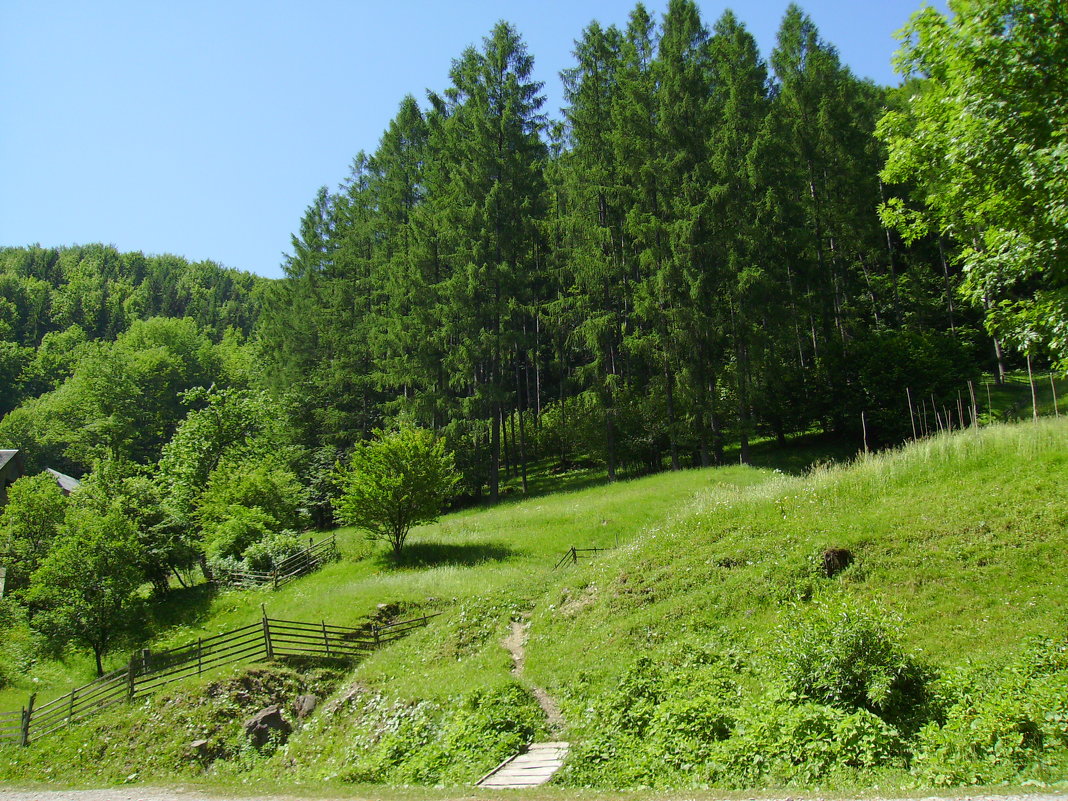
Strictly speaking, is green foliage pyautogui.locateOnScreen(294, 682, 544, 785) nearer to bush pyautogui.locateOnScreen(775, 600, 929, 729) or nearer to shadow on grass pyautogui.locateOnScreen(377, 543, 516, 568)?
bush pyautogui.locateOnScreen(775, 600, 929, 729)

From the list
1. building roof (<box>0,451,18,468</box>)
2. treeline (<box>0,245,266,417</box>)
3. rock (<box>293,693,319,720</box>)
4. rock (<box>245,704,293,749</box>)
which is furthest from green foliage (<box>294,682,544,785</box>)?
treeline (<box>0,245,266,417</box>)

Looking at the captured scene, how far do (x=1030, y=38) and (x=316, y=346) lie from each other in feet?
175

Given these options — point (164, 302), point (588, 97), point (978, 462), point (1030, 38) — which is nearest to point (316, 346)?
point (588, 97)

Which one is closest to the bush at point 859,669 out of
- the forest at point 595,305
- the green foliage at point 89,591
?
the forest at point 595,305

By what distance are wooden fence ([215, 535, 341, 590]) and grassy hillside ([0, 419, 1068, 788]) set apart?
6.74 m

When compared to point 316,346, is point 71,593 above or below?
below

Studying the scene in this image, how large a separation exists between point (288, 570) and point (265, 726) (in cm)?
1456

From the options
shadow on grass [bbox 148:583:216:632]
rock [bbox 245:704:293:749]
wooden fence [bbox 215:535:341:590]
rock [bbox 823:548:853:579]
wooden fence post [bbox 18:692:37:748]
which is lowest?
wooden fence post [bbox 18:692:37:748]

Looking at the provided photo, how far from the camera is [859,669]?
9.88 metres

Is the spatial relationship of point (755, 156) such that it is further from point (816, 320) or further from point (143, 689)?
point (143, 689)

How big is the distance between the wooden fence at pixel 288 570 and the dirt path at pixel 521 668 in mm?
14997

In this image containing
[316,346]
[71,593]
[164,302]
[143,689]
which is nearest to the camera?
[143,689]

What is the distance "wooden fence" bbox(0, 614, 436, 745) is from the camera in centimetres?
1872

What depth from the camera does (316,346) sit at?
56031mm
